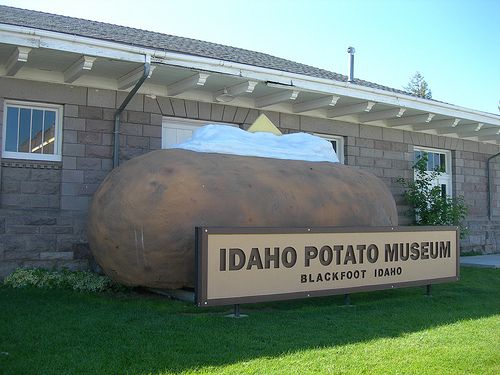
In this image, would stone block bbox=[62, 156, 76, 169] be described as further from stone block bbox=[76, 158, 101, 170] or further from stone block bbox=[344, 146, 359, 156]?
stone block bbox=[344, 146, 359, 156]

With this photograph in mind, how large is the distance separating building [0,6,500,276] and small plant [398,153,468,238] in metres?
2.22

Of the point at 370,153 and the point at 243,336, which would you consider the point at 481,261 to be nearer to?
the point at 370,153

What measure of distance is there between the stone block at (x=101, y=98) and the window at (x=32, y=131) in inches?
19.0

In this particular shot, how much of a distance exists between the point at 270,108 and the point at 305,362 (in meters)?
6.92

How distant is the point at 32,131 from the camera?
8.43m

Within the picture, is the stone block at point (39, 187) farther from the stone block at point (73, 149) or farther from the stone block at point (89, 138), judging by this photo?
the stone block at point (89, 138)

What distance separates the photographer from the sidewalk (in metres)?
11.5

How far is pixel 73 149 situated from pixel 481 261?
8.72 m

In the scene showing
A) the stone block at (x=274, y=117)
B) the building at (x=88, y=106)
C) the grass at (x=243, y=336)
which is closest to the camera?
the grass at (x=243, y=336)

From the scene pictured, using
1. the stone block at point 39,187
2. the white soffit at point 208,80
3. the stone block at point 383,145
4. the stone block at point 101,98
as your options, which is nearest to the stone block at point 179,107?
the white soffit at point 208,80

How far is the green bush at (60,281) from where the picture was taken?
754 cm

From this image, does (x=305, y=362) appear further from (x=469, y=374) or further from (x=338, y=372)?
(x=469, y=374)

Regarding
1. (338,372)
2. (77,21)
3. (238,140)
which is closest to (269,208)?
(238,140)

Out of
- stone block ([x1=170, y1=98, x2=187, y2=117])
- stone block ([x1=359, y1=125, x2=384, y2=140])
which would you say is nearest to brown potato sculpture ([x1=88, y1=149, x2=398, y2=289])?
stone block ([x1=170, y1=98, x2=187, y2=117])
